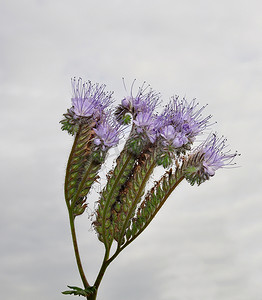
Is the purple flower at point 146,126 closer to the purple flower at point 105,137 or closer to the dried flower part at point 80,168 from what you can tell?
the purple flower at point 105,137

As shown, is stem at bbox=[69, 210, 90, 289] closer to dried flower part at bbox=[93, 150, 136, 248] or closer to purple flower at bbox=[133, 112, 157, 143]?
dried flower part at bbox=[93, 150, 136, 248]

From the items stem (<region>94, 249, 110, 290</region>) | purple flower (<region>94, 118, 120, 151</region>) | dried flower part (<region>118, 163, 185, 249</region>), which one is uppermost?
purple flower (<region>94, 118, 120, 151</region>)

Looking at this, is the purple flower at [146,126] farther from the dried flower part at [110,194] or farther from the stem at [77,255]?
the stem at [77,255]

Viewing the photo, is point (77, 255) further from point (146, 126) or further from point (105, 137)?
point (146, 126)

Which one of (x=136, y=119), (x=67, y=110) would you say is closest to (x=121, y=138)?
(x=136, y=119)

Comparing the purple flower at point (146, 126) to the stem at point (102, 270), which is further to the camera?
the stem at point (102, 270)

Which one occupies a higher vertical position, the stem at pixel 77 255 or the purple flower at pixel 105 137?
the purple flower at pixel 105 137

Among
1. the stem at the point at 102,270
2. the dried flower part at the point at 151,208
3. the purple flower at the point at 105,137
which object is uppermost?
Answer: the purple flower at the point at 105,137

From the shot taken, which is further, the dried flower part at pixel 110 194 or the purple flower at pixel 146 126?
the dried flower part at pixel 110 194

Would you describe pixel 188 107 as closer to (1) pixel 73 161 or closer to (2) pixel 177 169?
(2) pixel 177 169
